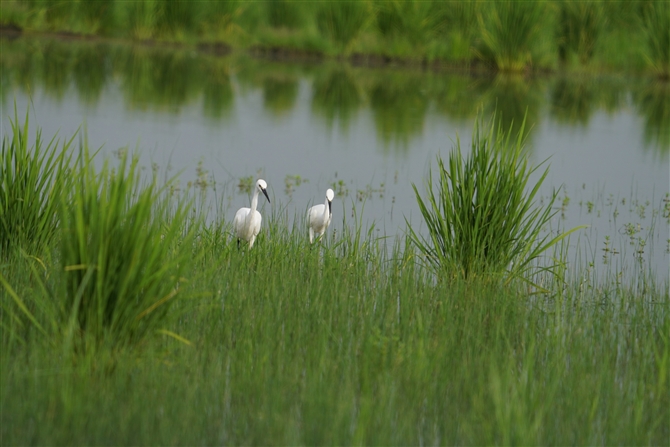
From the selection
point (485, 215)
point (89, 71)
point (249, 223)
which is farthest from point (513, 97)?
point (485, 215)

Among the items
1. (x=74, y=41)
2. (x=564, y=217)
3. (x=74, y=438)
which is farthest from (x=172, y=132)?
(x=74, y=41)

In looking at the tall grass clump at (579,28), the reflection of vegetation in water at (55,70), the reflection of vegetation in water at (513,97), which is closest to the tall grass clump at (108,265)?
the reflection of vegetation in water at (513,97)

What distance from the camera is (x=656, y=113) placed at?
1531 cm

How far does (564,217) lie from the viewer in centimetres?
838

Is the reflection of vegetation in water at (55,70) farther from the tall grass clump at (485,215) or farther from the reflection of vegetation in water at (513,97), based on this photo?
the tall grass clump at (485,215)

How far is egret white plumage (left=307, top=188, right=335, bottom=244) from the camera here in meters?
6.39

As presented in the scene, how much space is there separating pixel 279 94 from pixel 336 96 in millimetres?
972

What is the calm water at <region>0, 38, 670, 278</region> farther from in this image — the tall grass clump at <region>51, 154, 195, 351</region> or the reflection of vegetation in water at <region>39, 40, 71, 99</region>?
the tall grass clump at <region>51, 154, 195, 351</region>

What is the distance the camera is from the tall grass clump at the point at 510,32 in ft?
59.1

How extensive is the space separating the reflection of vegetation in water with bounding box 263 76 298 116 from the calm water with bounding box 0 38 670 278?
0.03 metres

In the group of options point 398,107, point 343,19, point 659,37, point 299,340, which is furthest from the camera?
point 343,19

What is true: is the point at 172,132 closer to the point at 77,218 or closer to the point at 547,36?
the point at 77,218

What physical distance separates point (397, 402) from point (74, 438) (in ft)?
4.04

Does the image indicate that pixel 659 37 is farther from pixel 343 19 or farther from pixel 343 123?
pixel 343 123
